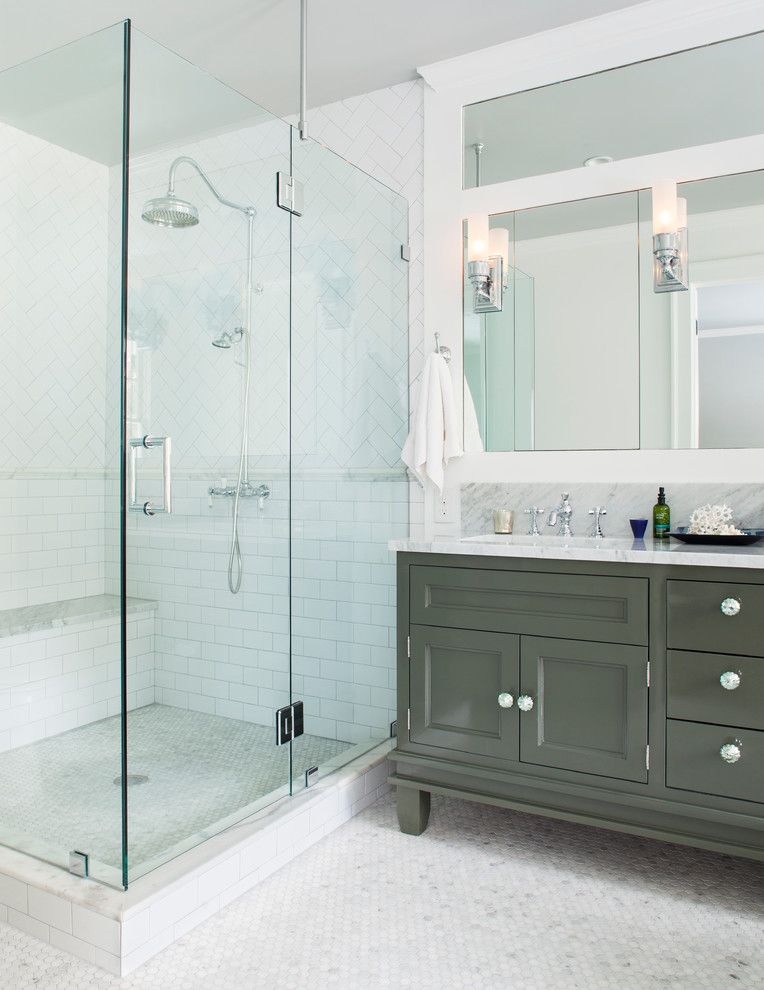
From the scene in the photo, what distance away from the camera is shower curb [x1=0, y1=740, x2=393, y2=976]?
1.75m

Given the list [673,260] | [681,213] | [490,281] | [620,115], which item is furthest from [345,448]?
[620,115]

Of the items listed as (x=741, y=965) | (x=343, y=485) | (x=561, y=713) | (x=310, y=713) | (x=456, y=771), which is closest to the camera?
(x=741, y=965)

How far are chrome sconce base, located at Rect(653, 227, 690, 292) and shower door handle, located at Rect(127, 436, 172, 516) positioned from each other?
170 centimetres

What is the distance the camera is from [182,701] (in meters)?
2.02

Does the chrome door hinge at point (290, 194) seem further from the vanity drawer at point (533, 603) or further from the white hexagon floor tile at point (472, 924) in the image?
the white hexagon floor tile at point (472, 924)

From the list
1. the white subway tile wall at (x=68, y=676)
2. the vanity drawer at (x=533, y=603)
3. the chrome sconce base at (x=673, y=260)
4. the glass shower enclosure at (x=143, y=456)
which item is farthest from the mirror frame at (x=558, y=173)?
the white subway tile wall at (x=68, y=676)

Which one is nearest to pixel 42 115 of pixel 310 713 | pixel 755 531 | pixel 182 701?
pixel 182 701

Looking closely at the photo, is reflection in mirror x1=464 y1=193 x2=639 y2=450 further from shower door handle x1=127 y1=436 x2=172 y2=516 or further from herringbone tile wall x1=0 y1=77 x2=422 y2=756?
shower door handle x1=127 y1=436 x2=172 y2=516

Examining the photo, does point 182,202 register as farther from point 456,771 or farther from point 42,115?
point 456,771

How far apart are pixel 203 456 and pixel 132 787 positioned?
834 mm

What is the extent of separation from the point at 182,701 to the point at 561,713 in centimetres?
104

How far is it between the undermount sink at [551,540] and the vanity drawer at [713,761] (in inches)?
21.2

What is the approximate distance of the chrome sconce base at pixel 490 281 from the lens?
285 centimetres

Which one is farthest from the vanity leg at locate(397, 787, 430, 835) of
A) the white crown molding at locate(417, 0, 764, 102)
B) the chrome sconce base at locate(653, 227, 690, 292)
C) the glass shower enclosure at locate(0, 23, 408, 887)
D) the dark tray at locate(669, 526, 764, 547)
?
the white crown molding at locate(417, 0, 764, 102)
